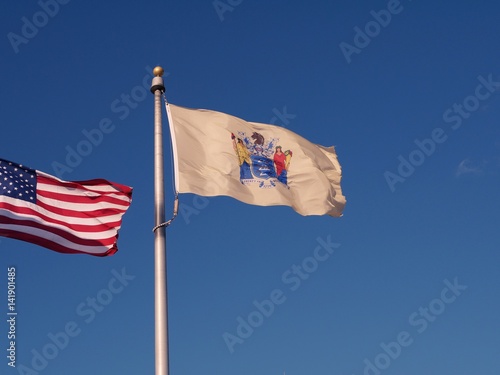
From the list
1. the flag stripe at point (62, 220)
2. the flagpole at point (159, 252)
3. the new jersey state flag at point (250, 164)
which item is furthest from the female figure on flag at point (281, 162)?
the flag stripe at point (62, 220)

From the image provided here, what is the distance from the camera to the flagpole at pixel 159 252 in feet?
51.6

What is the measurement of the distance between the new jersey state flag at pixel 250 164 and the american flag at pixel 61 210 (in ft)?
6.29

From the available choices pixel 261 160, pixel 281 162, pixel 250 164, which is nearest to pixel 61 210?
pixel 250 164

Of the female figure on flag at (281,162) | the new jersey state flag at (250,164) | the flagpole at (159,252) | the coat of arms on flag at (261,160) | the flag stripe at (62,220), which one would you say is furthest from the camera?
the female figure on flag at (281,162)

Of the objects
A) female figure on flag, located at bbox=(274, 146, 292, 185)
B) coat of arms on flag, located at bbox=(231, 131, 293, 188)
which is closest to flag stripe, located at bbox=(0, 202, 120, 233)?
coat of arms on flag, located at bbox=(231, 131, 293, 188)

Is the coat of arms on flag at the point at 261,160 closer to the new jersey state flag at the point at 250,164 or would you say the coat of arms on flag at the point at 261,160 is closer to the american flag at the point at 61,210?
the new jersey state flag at the point at 250,164

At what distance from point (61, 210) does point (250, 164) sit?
15.1 feet

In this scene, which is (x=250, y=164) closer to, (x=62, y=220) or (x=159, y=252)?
(x=159, y=252)

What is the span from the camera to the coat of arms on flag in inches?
782

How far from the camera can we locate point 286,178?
822 inches

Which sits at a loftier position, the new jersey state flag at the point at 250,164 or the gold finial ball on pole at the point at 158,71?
the gold finial ball on pole at the point at 158,71

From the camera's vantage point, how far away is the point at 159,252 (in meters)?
Result: 16.7

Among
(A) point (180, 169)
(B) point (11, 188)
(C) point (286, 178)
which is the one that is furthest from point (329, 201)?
(B) point (11, 188)

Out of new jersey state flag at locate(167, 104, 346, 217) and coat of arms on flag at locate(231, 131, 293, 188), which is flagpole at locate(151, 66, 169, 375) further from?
coat of arms on flag at locate(231, 131, 293, 188)
